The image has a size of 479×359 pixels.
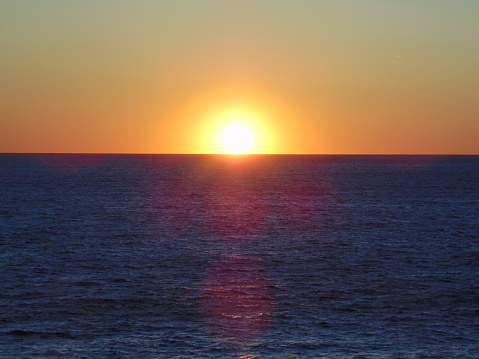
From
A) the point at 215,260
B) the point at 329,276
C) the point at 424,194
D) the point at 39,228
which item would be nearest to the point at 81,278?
the point at 215,260

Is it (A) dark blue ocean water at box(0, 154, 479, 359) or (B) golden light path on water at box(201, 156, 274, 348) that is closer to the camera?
(A) dark blue ocean water at box(0, 154, 479, 359)

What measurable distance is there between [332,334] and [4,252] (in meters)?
28.7

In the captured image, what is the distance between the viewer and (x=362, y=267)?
4312cm

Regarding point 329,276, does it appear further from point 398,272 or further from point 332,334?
point 332,334

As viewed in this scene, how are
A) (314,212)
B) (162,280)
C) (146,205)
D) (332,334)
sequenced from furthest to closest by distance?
(146,205)
(314,212)
(162,280)
(332,334)

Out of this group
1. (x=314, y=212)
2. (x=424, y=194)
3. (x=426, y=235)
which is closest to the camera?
Result: (x=426, y=235)

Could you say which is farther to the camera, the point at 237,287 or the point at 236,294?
the point at 237,287

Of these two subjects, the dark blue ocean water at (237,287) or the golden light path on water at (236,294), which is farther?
the golden light path on water at (236,294)

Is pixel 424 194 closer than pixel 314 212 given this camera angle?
No

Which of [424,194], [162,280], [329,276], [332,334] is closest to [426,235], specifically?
[329,276]

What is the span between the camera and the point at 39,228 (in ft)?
207

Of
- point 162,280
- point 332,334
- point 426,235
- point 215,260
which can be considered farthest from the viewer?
point 426,235

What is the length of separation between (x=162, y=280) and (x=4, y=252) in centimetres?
1552

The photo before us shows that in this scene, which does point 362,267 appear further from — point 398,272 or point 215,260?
point 215,260
